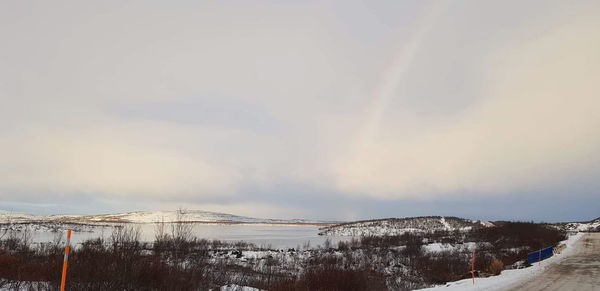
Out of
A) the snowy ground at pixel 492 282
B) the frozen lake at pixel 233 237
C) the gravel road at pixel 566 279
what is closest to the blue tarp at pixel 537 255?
the gravel road at pixel 566 279

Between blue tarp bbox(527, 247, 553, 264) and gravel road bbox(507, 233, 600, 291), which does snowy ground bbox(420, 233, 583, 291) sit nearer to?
gravel road bbox(507, 233, 600, 291)

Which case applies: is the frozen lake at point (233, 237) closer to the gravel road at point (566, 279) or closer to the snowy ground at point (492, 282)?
the snowy ground at point (492, 282)

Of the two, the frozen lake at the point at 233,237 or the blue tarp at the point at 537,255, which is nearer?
the blue tarp at the point at 537,255

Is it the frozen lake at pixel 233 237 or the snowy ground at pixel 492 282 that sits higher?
the snowy ground at pixel 492 282

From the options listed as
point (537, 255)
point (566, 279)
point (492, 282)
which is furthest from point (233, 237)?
point (566, 279)

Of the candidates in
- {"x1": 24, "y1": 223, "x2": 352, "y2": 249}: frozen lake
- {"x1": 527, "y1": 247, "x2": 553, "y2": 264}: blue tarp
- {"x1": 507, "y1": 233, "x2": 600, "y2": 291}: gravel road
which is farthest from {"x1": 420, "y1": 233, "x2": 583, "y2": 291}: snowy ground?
{"x1": 24, "y1": 223, "x2": 352, "y2": 249}: frozen lake

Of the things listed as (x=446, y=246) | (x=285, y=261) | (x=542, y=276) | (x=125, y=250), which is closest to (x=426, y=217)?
Result: (x=446, y=246)

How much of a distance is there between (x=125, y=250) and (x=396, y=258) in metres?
36.6

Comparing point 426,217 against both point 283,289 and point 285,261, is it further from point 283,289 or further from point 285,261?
point 283,289

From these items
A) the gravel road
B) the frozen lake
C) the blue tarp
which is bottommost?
the frozen lake

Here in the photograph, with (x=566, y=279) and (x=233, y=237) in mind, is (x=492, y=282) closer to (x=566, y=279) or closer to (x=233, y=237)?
(x=566, y=279)

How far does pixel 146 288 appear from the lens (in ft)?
33.7

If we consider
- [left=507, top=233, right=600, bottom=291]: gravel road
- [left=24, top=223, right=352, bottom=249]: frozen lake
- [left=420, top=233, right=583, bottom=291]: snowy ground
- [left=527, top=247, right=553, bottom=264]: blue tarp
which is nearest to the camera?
[left=507, top=233, right=600, bottom=291]: gravel road

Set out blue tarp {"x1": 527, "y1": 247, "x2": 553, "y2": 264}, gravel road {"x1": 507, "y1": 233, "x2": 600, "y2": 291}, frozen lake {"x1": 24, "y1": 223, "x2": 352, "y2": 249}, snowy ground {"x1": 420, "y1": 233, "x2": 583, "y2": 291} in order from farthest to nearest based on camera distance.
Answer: frozen lake {"x1": 24, "y1": 223, "x2": 352, "y2": 249} → blue tarp {"x1": 527, "y1": 247, "x2": 553, "y2": 264} → snowy ground {"x1": 420, "y1": 233, "x2": 583, "y2": 291} → gravel road {"x1": 507, "y1": 233, "x2": 600, "y2": 291}
